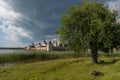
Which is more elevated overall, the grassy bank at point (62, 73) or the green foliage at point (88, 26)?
the green foliage at point (88, 26)

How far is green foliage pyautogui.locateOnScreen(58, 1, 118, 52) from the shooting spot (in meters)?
25.1

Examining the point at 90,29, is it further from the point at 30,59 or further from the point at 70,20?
the point at 30,59

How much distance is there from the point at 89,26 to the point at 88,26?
0.83ft

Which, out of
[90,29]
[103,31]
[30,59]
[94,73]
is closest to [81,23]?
[90,29]

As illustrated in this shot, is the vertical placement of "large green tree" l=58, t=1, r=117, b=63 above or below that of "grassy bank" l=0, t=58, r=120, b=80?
above

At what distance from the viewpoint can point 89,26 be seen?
2605 cm

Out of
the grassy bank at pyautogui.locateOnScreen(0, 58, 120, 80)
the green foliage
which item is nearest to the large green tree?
the green foliage

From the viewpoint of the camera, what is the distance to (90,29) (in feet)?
85.0

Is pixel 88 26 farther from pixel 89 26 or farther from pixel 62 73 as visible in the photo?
pixel 62 73

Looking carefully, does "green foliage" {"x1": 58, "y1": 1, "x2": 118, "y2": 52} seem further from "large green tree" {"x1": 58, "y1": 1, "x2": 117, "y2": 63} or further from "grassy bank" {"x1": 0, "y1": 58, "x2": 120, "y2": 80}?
"grassy bank" {"x1": 0, "y1": 58, "x2": 120, "y2": 80}

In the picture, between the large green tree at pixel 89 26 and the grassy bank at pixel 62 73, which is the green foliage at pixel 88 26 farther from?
the grassy bank at pixel 62 73

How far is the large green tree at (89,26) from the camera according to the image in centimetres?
2511

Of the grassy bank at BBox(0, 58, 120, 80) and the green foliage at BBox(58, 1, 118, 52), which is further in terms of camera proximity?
the green foliage at BBox(58, 1, 118, 52)

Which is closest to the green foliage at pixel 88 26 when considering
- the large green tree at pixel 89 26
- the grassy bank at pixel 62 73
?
the large green tree at pixel 89 26
